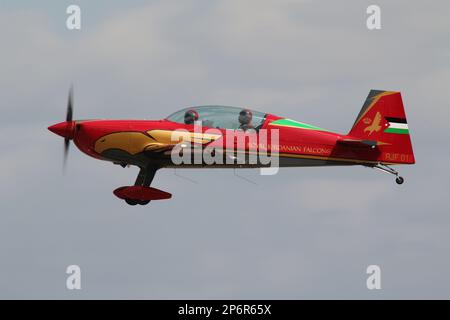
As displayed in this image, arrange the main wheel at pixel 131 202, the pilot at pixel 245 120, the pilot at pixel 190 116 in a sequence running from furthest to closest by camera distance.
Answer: the main wheel at pixel 131 202
the pilot at pixel 245 120
the pilot at pixel 190 116

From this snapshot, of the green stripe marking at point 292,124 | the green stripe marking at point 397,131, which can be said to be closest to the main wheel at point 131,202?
the green stripe marking at point 292,124

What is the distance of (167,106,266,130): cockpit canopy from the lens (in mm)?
32406

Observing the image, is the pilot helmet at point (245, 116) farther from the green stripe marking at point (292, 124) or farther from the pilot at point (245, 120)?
the green stripe marking at point (292, 124)

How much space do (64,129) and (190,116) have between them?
135 inches

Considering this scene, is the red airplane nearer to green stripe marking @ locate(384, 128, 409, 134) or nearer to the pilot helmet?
the pilot helmet

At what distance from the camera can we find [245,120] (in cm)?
3259

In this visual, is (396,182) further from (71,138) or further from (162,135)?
(71,138)

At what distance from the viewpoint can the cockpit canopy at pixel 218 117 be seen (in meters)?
32.4

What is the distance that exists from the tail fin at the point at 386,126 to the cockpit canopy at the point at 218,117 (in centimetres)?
337

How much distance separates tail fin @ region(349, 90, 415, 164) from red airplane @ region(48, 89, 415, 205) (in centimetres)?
5

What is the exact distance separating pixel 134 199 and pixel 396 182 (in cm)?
743

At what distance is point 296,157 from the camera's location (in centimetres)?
3297

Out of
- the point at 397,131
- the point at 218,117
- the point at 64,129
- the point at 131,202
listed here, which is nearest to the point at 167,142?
the point at 218,117

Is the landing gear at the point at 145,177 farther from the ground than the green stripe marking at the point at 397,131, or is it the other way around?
the green stripe marking at the point at 397,131
